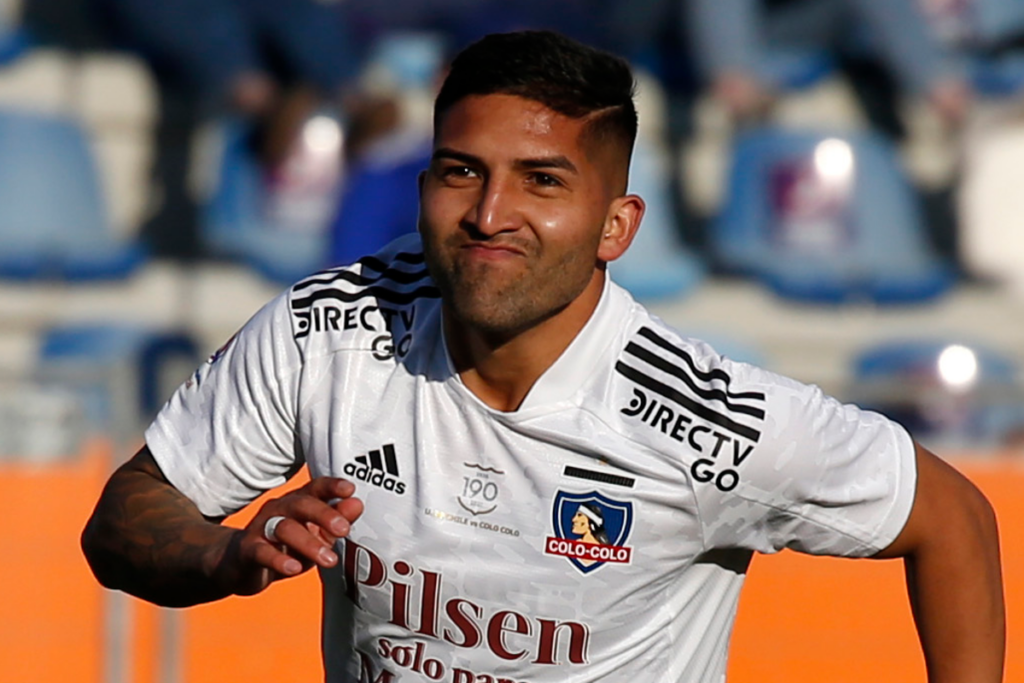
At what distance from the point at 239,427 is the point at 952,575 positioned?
1.37m

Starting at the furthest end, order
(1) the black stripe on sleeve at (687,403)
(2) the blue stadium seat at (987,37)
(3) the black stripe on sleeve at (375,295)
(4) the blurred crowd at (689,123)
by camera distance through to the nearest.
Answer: (2) the blue stadium seat at (987,37)
(4) the blurred crowd at (689,123)
(3) the black stripe on sleeve at (375,295)
(1) the black stripe on sleeve at (687,403)

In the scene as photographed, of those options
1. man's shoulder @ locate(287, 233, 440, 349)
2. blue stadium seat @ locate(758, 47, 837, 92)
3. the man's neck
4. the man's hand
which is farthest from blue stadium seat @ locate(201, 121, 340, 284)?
the man's hand

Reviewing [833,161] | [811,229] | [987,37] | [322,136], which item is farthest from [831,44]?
[322,136]

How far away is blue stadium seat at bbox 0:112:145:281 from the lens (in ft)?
26.7

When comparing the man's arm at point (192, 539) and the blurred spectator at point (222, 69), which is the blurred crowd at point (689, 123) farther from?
the man's arm at point (192, 539)

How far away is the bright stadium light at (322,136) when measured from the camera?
8.34 metres

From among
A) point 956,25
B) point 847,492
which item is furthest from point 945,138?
point 847,492

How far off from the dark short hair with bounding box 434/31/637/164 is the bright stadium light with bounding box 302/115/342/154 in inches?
225

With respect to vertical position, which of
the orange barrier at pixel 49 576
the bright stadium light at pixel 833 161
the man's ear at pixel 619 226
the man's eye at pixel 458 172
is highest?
the man's eye at pixel 458 172

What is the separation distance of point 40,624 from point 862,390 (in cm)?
286

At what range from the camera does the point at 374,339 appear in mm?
2857

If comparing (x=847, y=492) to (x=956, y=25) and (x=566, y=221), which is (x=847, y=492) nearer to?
(x=566, y=221)

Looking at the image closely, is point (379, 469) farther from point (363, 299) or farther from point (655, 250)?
point (655, 250)

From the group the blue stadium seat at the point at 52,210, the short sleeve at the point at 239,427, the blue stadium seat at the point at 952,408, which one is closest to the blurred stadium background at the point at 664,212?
the blue stadium seat at the point at 52,210
